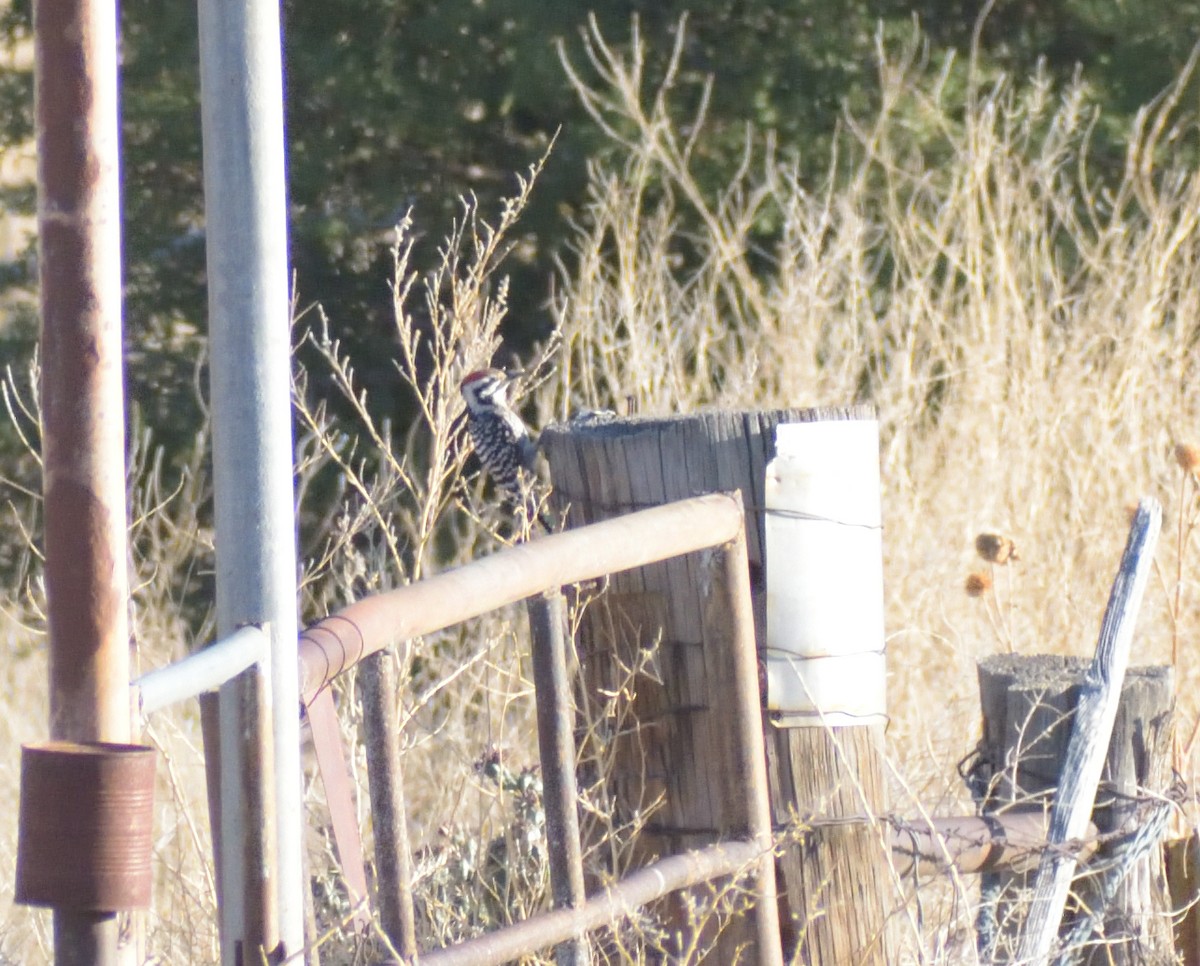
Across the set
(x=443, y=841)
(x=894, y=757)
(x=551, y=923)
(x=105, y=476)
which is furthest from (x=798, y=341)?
(x=105, y=476)

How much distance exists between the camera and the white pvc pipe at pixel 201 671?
127cm

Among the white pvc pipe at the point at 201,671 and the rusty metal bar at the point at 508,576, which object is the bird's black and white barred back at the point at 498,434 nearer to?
the rusty metal bar at the point at 508,576

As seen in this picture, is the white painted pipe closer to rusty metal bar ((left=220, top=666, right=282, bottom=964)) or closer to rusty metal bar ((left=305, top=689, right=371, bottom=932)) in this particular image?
rusty metal bar ((left=305, top=689, right=371, bottom=932))

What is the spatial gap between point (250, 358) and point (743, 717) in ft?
3.62

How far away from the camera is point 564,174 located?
312 inches

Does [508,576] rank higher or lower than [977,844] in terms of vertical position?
higher

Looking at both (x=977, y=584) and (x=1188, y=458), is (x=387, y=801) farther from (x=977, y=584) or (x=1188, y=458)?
(x=1188, y=458)

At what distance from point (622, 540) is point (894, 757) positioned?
1817mm

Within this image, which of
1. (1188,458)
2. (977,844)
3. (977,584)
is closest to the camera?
(977,844)

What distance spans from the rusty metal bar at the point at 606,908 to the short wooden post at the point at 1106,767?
70cm

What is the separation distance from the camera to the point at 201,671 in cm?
134

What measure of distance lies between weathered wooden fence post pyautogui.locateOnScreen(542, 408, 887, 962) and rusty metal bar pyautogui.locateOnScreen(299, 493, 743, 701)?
0.50ft

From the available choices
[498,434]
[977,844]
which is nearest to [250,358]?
[977,844]

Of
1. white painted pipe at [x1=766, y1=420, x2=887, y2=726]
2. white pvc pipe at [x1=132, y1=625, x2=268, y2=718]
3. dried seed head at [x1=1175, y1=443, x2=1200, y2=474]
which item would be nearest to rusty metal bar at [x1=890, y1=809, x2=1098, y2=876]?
white painted pipe at [x1=766, y1=420, x2=887, y2=726]
